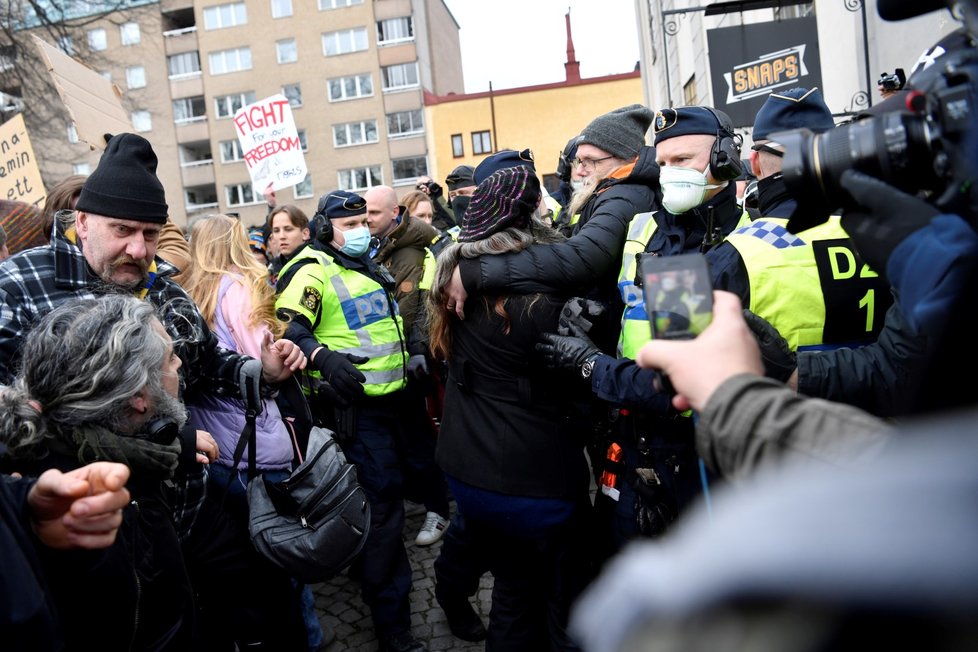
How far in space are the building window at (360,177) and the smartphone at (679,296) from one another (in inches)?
1533

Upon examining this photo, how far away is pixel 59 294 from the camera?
8.14 ft

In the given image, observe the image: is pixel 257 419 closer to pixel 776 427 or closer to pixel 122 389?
pixel 122 389

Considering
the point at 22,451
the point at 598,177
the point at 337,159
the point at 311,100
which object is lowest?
the point at 22,451

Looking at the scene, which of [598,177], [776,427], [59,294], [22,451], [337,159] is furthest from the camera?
[337,159]

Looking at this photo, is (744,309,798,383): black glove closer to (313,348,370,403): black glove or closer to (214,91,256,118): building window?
(313,348,370,403): black glove

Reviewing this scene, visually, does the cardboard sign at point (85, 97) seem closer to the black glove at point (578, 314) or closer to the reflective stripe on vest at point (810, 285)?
the black glove at point (578, 314)

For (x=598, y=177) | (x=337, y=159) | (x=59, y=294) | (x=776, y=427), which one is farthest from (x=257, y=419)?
(x=337, y=159)

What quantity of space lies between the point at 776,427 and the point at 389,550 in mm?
2854

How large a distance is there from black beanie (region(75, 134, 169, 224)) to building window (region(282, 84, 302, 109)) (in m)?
40.0

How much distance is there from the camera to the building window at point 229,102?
134 ft

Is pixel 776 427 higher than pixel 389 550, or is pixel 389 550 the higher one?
pixel 776 427

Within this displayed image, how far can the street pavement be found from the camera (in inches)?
138

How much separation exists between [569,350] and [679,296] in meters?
1.21

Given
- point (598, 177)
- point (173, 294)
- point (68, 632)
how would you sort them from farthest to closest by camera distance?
point (598, 177) < point (173, 294) < point (68, 632)
